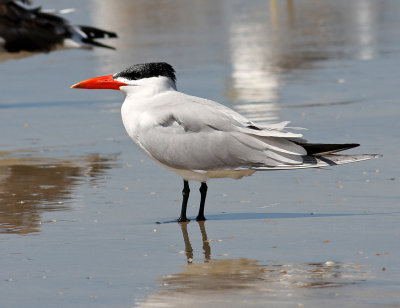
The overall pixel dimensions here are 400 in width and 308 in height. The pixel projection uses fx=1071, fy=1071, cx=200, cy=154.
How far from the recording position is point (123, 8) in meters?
31.5

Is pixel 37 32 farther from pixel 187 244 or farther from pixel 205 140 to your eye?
pixel 187 244

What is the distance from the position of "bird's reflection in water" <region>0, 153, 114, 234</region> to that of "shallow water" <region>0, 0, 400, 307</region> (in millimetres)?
22

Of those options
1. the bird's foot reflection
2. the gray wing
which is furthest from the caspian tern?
the bird's foot reflection

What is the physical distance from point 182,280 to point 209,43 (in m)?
15.6

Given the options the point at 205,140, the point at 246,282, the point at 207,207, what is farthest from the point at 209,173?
the point at 246,282

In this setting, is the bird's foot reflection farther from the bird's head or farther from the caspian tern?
the bird's head

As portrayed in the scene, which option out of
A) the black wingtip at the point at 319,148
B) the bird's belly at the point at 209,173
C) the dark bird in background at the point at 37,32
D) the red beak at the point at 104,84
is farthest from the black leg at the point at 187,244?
the dark bird in background at the point at 37,32

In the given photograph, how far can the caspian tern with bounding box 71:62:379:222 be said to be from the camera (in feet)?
23.7

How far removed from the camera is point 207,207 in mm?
7973

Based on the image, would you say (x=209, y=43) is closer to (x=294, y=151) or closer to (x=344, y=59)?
(x=344, y=59)

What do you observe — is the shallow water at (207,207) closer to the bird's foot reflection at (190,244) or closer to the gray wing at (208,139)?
the bird's foot reflection at (190,244)

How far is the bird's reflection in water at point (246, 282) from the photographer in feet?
18.2

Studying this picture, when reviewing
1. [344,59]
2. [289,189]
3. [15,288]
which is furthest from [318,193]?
[344,59]

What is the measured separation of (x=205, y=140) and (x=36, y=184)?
7.53 ft
